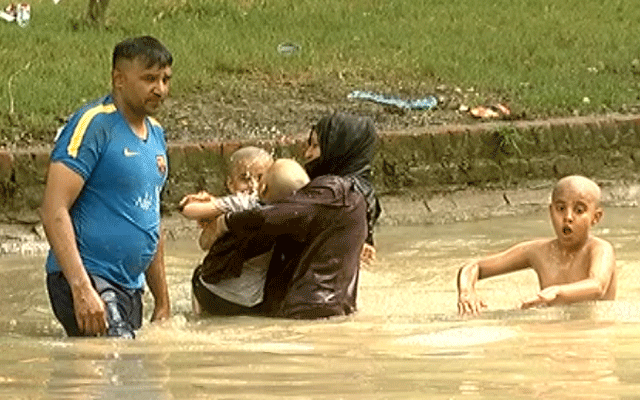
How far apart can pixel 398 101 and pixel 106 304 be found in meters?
6.72

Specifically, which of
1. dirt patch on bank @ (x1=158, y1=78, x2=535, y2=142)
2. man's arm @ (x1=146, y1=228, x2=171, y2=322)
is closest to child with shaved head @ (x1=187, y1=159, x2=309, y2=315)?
man's arm @ (x1=146, y1=228, x2=171, y2=322)

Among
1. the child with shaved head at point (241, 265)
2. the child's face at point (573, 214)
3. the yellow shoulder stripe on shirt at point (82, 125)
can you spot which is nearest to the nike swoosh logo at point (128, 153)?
the yellow shoulder stripe on shirt at point (82, 125)

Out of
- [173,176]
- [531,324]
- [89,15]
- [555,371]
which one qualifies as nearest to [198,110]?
[173,176]

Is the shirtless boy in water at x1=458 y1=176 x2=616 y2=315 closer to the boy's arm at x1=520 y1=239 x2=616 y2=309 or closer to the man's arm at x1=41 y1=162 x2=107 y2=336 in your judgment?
the boy's arm at x1=520 y1=239 x2=616 y2=309

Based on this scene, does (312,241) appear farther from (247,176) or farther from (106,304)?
(106,304)

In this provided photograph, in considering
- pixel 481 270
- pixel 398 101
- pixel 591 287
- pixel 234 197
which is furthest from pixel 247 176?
pixel 398 101

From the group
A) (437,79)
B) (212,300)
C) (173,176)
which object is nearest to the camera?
(212,300)

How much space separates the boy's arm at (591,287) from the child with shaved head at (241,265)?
44.9 inches

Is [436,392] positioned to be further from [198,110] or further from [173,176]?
[198,110]

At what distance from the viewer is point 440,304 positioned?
9648mm

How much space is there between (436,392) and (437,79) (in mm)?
8249

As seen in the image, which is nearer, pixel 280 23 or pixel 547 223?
pixel 547 223

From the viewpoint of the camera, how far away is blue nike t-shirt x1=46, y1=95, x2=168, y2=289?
7605mm

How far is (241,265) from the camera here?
28.7ft
